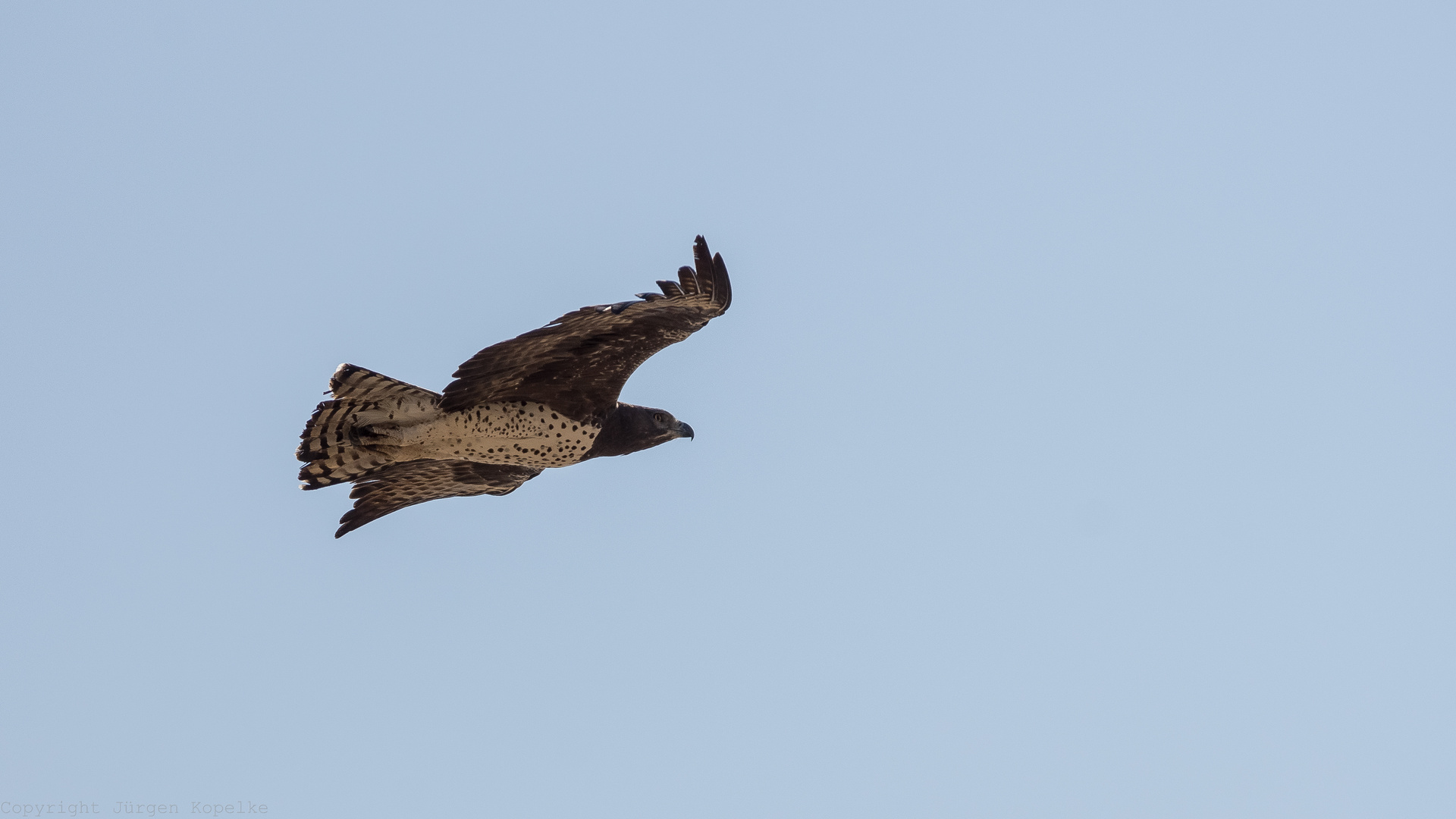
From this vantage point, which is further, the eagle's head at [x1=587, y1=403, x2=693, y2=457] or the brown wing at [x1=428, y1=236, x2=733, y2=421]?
the eagle's head at [x1=587, y1=403, x2=693, y2=457]

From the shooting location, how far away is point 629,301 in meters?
12.1

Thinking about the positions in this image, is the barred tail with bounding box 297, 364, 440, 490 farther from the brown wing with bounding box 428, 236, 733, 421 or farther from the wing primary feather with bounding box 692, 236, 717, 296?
the wing primary feather with bounding box 692, 236, 717, 296

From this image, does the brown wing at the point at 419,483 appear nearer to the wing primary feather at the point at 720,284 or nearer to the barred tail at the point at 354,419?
the barred tail at the point at 354,419

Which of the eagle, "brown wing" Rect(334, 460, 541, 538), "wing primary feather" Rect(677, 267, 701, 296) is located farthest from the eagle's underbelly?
"wing primary feather" Rect(677, 267, 701, 296)

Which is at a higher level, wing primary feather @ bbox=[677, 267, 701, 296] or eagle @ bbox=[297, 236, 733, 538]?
wing primary feather @ bbox=[677, 267, 701, 296]

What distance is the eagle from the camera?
40.6ft

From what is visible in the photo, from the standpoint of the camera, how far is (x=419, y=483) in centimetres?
1443

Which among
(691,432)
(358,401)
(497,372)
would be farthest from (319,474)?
(691,432)

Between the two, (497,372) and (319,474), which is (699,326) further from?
(319,474)

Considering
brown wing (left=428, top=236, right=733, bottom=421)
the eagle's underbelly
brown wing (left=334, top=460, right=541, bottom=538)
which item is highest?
brown wing (left=428, top=236, right=733, bottom=421)

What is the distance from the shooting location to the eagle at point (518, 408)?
12375mm

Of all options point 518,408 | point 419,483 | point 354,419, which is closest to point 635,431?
point 518,408

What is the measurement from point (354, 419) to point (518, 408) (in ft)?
4.66

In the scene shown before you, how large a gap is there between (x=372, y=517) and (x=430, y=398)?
6.90 ft
